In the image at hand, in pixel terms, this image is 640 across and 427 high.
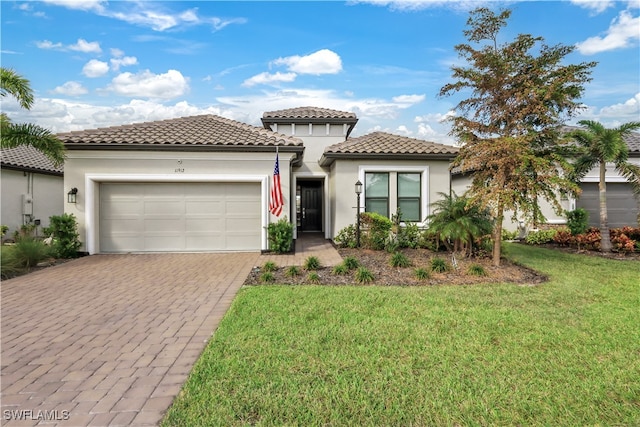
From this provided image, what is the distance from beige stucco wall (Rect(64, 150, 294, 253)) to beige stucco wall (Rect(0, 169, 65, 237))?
6.30 metres

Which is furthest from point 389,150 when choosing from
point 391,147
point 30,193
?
point 30,193

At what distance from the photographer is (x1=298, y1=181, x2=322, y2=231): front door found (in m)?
17.9

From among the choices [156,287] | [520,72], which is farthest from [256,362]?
[520,72]

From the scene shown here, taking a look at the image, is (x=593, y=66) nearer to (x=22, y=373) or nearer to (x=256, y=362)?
(x=256, y=362)

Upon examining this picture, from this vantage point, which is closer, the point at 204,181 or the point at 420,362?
the point at 420,362

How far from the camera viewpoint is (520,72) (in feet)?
26.2

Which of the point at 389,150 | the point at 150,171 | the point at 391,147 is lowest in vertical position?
the point at 150,171

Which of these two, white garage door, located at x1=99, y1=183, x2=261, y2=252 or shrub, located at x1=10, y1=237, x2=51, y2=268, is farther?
white garage door, located at x1=99, y1=183, x2=261, y2=252

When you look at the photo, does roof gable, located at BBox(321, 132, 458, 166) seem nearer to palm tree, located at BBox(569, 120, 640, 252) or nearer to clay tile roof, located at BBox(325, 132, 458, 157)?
clay tile roof, located at BBox(325, 132, 458, 157)

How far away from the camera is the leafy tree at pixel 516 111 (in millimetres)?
7648

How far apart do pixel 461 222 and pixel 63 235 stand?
11784mm

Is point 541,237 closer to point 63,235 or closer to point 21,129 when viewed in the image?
point 63,235

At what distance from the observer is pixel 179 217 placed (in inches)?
445

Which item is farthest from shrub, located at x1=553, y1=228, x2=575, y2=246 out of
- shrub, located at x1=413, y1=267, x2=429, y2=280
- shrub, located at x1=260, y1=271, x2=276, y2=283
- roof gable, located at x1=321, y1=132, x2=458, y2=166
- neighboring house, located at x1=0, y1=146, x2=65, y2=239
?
neighboring house, located at x1=0, y1=146, x2=65, y2=239
